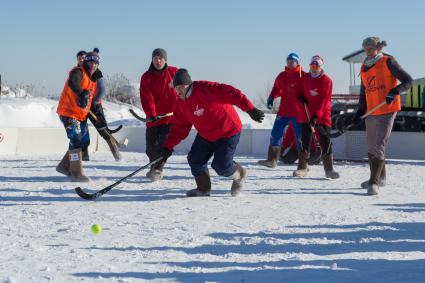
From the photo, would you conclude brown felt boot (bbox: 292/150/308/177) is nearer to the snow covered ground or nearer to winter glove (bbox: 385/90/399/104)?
the snow covered ground

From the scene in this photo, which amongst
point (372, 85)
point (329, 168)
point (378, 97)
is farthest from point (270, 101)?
point (378, 97)

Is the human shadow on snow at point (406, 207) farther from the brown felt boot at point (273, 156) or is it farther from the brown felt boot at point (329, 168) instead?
the brown felt boot at point (273, 156)

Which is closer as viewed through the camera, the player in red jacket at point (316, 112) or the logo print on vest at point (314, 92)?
the player in red jacket at point (316, 112)

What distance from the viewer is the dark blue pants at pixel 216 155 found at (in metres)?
5.97

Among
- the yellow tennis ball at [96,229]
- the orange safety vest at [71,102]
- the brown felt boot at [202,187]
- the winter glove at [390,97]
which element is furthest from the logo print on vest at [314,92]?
the yellow tennis ball at [96,229]

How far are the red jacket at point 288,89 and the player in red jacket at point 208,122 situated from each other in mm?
2662

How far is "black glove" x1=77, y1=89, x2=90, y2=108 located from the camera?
6.98 meters

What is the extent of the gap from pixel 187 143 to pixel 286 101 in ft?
15.5

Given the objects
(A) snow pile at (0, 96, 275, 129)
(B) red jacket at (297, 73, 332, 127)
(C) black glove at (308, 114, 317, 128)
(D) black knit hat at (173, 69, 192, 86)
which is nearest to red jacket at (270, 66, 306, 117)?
(B) red jacket at (297, 73, 332, 127)

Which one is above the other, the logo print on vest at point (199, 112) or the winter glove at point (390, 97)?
the winter glove at point (390, 97)

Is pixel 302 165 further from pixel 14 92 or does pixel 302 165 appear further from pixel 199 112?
pixel 14 92

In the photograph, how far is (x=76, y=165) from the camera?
23.4 feet

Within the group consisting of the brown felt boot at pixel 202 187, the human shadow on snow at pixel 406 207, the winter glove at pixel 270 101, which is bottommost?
the human shadow on snow at pixel 406 207

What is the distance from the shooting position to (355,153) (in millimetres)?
11031
